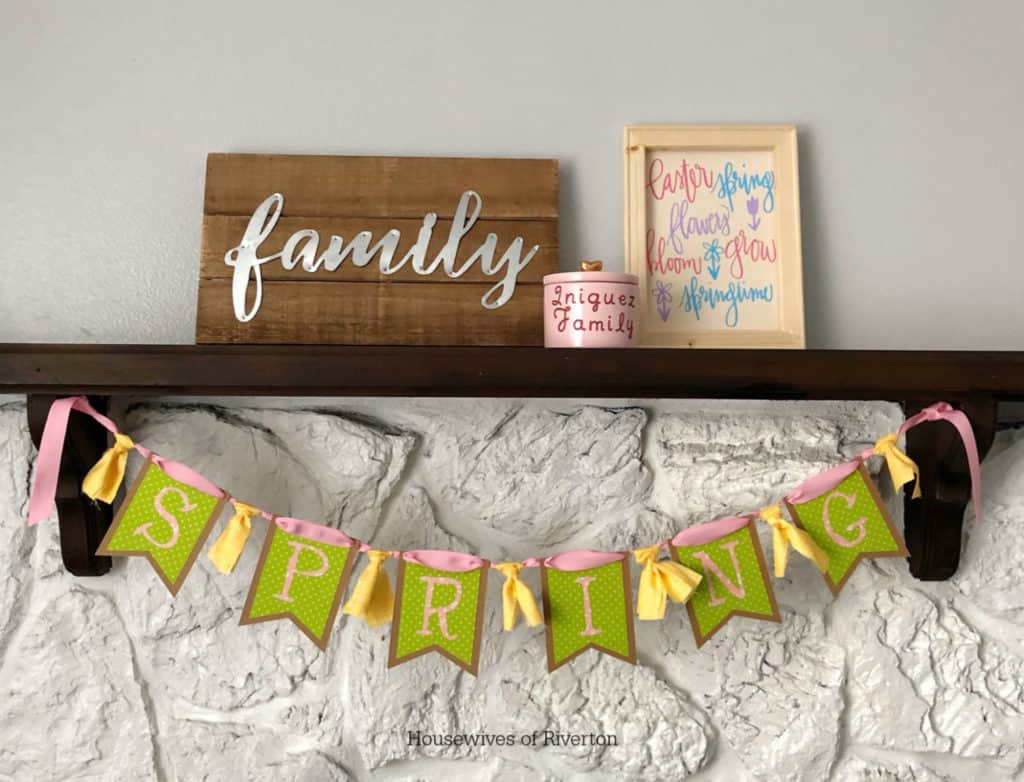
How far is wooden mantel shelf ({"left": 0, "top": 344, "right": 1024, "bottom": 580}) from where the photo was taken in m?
0.91

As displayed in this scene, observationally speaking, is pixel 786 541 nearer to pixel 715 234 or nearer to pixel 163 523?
pixel 715 234

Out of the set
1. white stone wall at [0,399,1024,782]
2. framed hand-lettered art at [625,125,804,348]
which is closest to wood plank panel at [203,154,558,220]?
framed hand-lettered art at [625,125,804,348]

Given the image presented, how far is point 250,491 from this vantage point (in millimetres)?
1076

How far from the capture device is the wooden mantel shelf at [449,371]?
0.91 metres

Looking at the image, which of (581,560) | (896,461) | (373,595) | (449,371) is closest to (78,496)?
(373,595)

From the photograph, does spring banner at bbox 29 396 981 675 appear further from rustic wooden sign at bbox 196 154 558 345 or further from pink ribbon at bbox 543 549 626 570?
rustic wooden sign at bbox 196 154 558 345

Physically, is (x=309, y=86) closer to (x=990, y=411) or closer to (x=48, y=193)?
(x=48, y=193)

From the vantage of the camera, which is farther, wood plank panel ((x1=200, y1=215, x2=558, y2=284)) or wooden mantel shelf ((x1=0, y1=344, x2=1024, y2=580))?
wood plank panel ((x1=200, y1=215, x2=558, y2=284))

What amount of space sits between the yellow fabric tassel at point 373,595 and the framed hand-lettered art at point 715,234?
1.32 feet

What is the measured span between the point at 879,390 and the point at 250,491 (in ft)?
2.30

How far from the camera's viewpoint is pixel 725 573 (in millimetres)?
998

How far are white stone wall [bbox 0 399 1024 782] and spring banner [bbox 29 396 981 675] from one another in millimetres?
92

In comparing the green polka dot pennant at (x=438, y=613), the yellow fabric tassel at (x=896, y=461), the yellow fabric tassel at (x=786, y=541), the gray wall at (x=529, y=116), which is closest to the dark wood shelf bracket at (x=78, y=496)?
the gray wall at (x=529, y=116)

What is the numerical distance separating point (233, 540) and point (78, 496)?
0.65 ft
